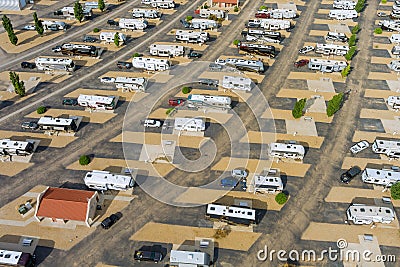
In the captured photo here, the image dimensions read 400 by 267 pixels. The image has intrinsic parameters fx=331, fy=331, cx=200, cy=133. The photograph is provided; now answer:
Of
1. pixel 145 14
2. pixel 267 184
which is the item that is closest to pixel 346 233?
pixel 267 184

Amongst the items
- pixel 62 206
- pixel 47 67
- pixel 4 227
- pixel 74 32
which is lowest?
pixel 4 227

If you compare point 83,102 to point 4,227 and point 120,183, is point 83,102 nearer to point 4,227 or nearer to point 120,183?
point 120,183

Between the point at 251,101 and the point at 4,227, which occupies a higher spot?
the point at 251,101

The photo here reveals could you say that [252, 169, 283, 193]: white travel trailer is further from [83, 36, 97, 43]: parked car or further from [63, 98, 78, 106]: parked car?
[83, 36, 97, 43]: parked car

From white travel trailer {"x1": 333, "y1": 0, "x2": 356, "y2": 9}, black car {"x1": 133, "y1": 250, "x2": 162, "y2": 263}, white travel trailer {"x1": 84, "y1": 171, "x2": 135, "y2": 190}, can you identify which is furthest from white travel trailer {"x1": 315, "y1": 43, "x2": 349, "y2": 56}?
black car {"x1": 133, "y1": 250, "x2": 162, "y2": 263}

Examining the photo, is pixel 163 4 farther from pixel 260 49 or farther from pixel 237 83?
pixel 237 83

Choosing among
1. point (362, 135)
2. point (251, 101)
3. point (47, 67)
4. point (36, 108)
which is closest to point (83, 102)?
point (36, 108)

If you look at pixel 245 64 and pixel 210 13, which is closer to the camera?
pixel 245 64
